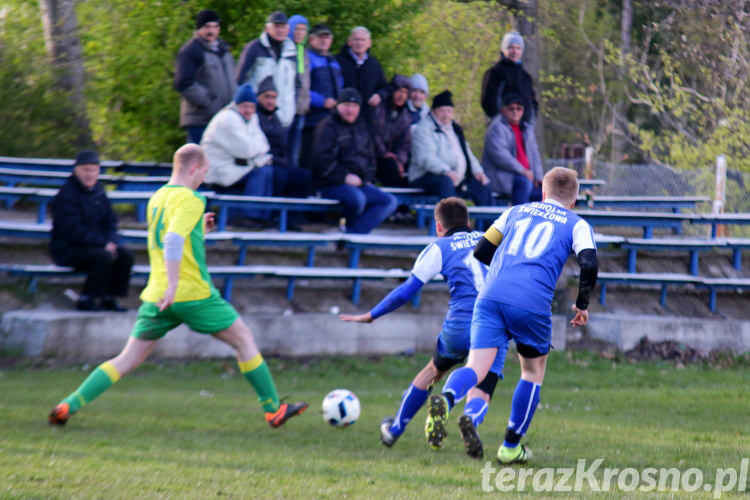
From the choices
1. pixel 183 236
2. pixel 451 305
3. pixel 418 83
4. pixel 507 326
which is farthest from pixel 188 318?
pixel 418 83

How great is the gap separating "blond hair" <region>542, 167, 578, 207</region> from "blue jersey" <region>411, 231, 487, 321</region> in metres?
0.77

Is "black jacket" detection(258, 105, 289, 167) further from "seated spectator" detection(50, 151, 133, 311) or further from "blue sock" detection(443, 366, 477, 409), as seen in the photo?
"blue sock" detection(443, 366, 477, 409)

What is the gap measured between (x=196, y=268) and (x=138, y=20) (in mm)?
9627

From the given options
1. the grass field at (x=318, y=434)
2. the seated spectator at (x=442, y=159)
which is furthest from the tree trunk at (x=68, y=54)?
the grass field at (x=318, y=434)

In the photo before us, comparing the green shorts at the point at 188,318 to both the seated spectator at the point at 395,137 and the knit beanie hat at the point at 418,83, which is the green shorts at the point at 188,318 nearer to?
the seated spectator at the point at 395,137

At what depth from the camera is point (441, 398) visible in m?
5.80

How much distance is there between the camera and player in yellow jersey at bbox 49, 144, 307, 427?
6.84m

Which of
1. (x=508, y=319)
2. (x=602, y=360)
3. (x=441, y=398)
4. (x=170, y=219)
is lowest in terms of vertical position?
(x=602, y=360)

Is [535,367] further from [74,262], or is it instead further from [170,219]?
[74,262]

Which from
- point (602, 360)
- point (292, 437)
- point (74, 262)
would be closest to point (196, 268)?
point (292, 437)

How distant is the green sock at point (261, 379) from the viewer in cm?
723

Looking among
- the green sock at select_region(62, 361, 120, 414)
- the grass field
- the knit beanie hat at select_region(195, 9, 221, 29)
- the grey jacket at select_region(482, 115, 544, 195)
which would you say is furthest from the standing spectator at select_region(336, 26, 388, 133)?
the green sock at select_region(62, 361, 120, 414)

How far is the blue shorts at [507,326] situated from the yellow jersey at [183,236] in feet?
6.67

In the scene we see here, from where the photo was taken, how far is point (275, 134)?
12.4m
